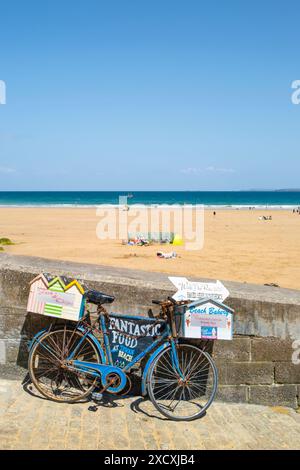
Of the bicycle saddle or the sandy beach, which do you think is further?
the sandy beach

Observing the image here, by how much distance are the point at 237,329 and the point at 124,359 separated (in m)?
1.18

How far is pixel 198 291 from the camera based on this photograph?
4.54 metres

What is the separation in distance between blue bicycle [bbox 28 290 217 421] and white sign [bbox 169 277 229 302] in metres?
0.10

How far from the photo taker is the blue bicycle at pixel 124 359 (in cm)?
451

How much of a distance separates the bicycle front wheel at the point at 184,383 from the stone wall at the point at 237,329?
179mm

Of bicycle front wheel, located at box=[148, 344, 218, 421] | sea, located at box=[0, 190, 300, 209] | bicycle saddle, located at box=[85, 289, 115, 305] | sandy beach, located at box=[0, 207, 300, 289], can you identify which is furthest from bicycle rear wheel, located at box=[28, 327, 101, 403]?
sea, located at box=[0, 190, 300, 209]

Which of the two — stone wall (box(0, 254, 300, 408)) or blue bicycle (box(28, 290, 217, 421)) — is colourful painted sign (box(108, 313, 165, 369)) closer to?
blue bicycle (box(28, 290, 217, 421))

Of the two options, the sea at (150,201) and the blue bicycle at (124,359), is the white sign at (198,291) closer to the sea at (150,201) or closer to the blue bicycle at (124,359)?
the blue bicycle at (124,359)

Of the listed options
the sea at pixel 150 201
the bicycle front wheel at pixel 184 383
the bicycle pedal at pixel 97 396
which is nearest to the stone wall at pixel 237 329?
the bicycle front wheel at pixel 184 383

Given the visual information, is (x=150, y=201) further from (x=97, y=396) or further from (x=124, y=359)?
(x=97, y=396)

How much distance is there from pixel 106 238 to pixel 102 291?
19002 mm

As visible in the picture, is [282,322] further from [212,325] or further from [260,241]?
[260,241]

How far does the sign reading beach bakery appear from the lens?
4.46 m

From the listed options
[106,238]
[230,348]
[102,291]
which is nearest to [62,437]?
[102,291]
